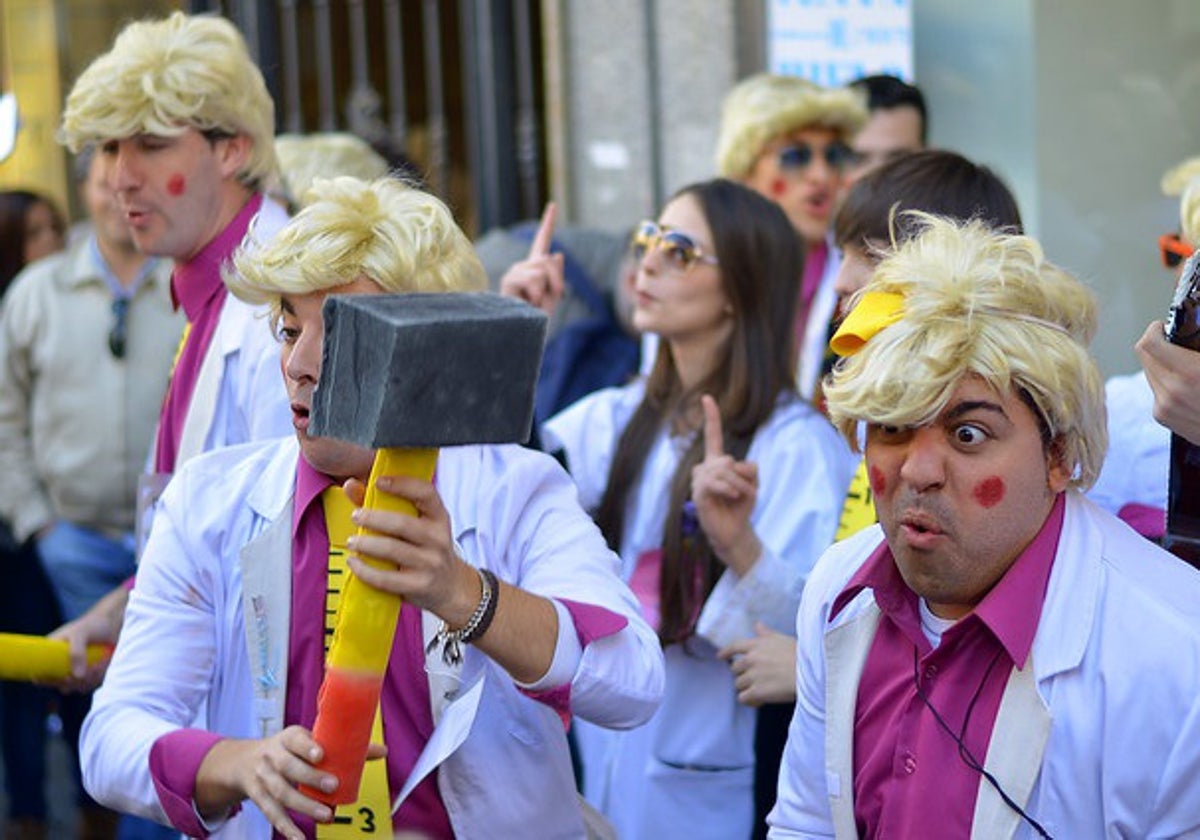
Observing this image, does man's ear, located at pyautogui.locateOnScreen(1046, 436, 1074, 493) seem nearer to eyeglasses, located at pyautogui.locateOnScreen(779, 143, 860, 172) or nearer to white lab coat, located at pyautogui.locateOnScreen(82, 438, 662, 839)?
white lab coat, located at pyautogui.locateOnScreen(82, 438, 662, 839)

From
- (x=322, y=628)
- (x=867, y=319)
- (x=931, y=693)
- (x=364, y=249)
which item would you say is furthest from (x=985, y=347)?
(x=322, y=628)

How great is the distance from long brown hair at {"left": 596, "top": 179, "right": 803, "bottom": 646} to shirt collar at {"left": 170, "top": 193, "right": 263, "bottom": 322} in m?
0.99

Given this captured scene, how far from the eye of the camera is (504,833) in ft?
9.99

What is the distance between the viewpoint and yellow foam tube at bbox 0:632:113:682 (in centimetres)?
362

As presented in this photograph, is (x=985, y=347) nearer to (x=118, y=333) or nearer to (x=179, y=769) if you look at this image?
(x=179, y=769)

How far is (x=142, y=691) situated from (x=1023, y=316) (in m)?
1.45

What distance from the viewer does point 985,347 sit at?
275 cm

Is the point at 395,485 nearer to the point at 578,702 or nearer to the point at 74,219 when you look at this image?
the point at 578,702

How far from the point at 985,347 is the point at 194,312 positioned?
2.13 meters

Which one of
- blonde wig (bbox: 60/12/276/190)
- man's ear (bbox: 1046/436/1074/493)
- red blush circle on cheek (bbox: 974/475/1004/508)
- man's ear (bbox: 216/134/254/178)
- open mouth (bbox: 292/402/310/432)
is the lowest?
red blush circle on cheek (bbox: 974/475/1004/508)

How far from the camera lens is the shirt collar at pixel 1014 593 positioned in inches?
107

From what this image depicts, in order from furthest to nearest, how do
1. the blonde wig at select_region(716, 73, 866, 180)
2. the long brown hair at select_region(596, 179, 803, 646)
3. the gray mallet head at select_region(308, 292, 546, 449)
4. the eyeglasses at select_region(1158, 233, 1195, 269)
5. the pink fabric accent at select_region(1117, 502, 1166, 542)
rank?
the blonde wig at select_region(716, 73, 866, 180), the long brown hair at select_region(596, 179, 803, 646), the eyeglasses at select_region(1158, 233, 1195, 269), the pink fabric accent at select_region(1117, 502, 1166, 542), the gray mallet head at select_region(308, 292, 546, 449)

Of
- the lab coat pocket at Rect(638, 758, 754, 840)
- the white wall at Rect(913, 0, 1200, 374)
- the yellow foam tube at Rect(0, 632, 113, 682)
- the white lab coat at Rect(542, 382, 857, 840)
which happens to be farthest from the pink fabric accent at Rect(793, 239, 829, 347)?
the yellow foam tube at Rect(0, 632, 113, 682)

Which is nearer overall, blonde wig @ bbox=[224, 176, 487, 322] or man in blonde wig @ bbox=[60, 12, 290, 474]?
blonde wig @ bbox=[224, 176, 487, 322]
